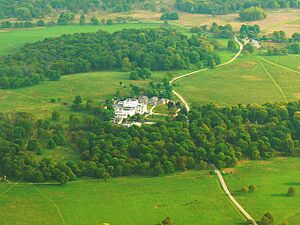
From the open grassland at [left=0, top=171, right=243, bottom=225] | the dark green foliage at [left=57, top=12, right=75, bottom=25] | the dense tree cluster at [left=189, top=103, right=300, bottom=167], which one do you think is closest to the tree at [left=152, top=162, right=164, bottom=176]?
the open grassland at [left=0, top=171, right=243, bottom=225]

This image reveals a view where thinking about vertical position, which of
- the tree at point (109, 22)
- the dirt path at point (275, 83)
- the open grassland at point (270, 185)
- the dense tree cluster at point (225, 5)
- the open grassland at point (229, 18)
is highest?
the dense tree cluster at point (225, 5)

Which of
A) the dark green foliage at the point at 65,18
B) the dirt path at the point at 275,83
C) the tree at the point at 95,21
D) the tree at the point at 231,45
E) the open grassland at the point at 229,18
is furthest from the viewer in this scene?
the dark green foliage at the point at 65,18

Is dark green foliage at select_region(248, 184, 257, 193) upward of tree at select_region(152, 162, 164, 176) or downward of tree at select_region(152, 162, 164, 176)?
downward

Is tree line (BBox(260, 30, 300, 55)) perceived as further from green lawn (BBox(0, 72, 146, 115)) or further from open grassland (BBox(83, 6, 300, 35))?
green lawn (BBox(0, 72, 146, 115))

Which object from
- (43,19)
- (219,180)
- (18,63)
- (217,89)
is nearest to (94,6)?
(43,19)

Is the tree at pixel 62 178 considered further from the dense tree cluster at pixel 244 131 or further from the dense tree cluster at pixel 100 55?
the dense tree cluster at pixel 100 55

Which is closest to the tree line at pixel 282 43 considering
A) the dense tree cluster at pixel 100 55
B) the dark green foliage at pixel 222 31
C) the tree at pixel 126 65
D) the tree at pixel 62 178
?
the dark green foliage at pixel 222 31

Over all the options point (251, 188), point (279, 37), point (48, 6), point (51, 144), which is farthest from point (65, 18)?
point (251, 188)

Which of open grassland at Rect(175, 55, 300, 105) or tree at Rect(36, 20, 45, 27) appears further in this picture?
tree at Rect(36, 20, 45, 27)

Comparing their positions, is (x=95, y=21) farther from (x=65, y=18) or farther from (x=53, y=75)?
(x=53, y=75)
